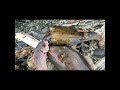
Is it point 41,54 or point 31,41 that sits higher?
point 31,41

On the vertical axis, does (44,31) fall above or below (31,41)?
above

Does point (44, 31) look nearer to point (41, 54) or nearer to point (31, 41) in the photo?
point (31, 41)

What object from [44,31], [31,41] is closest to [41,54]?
[31,41]

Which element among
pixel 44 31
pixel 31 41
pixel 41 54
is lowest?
pixel 41 54

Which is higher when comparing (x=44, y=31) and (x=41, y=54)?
(x=44, y=31)
